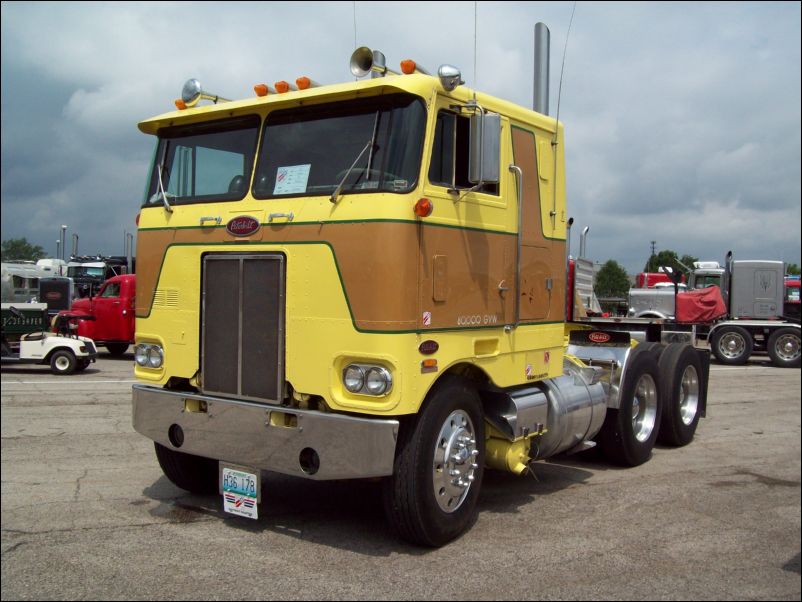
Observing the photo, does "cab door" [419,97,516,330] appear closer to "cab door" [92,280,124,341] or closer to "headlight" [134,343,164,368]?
"headlight" [134,343,164,368]

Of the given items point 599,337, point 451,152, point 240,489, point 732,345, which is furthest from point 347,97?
point 732,345

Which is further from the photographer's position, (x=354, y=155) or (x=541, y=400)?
(x=541, y=400)

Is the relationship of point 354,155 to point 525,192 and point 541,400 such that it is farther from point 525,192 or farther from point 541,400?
point 541,400

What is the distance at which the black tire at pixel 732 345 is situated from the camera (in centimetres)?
1969

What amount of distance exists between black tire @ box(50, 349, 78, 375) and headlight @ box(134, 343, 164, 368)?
1024cm

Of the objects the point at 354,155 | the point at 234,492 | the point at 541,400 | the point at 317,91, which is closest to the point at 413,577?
the point at 234,492

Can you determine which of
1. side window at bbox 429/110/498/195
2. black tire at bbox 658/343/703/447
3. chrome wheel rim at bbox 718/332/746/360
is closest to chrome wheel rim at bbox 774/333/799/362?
chrome wheel rim at bbox 718/332/746/360

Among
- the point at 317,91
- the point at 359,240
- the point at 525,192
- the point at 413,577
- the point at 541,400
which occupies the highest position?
the point at 317,91

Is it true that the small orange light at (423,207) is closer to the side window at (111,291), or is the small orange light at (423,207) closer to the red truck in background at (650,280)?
the red truck in background at (650,280)

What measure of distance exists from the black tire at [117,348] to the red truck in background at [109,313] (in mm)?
520

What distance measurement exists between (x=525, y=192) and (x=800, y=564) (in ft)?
10.4

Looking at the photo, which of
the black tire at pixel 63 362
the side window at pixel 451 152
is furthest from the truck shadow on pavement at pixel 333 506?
the black tire at pixel 63 362

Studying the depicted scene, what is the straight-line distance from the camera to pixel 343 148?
5.04 meters

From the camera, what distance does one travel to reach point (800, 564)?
402 centimetres
